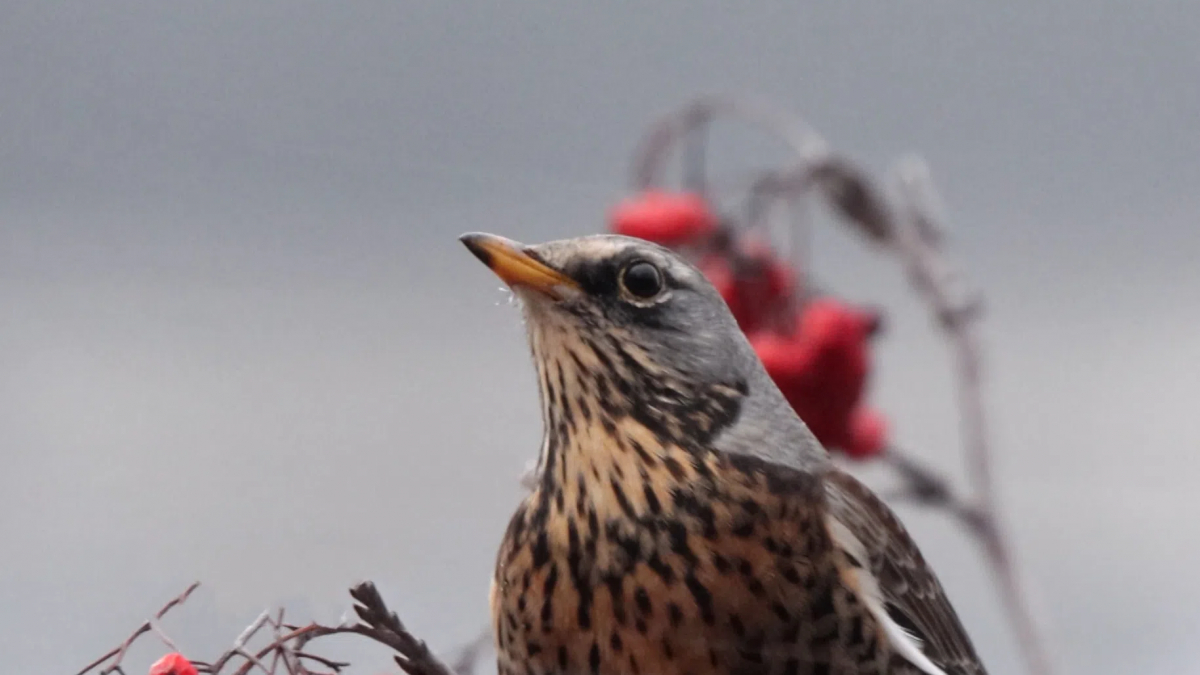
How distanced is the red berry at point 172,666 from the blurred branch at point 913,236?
70 cm

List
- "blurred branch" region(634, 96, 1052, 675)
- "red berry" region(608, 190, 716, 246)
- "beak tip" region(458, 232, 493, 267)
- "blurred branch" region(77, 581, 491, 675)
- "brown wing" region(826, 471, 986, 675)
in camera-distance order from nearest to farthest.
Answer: "blurred branch" region(77, 581, 491, 675) < "beak tip" region(458, 232, 493, 267) < "brown wing" region(826, 471, 986, 675) < "blurred branch" region(634, 96, 1052, 675) < "red berry" region(608, 190, 716, 246)

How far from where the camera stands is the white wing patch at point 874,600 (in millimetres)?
941

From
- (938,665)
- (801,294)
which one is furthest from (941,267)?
(938,665)

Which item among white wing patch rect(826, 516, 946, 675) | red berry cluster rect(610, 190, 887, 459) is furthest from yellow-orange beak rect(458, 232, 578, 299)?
red berry cluster rect(610, 190, 887, 459)

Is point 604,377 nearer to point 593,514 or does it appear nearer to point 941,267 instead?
point 593,514

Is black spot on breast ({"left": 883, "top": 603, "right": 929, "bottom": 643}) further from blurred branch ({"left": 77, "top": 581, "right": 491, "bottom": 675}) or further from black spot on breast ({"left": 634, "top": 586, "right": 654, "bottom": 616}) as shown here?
blurred branch ({"left": 77, "top": 581, "right": 491, "bottom": 675})

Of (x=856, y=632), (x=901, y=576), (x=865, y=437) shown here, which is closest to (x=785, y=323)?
(x=865, y=437)

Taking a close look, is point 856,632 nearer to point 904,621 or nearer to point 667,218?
point 904,621

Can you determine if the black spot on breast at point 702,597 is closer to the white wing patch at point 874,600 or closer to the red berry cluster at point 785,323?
the white wing patch at point 874,600

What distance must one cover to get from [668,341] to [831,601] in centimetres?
19

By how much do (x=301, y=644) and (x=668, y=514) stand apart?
0.28 meters

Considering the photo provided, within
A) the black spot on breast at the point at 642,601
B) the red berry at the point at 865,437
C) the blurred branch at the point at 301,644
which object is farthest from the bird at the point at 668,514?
the red berry at the point at 865,437

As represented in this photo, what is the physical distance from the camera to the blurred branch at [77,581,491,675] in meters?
0.63

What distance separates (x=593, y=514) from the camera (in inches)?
37.1
